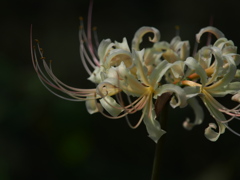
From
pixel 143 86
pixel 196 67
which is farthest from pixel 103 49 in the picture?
pixel 196 67

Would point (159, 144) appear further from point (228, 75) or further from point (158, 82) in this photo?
point (228, 75)

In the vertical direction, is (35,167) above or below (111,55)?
below

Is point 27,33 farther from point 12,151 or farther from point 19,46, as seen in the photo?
point 12,151

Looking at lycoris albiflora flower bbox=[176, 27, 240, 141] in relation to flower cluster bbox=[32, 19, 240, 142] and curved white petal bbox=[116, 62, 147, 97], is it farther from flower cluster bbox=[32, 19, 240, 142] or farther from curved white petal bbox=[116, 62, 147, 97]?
curved white petal bbox=[116, 62, 147, 97]

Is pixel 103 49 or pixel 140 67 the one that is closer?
pixel 140 67

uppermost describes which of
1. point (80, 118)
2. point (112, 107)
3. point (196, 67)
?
point (196, 67)

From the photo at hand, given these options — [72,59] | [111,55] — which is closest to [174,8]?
[72,59]

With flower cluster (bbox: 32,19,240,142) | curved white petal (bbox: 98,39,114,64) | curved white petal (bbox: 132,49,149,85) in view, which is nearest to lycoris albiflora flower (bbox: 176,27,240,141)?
flower cluster (bbox: 32,19,240,142)

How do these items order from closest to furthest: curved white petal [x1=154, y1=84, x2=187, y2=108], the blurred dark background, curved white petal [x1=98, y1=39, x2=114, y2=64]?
curved white petal [x1=154, y1=84, x2=187, y2=108] → curved white petal [x1=98, y1=39, x2=114, y2=64] → the blurred dark background
